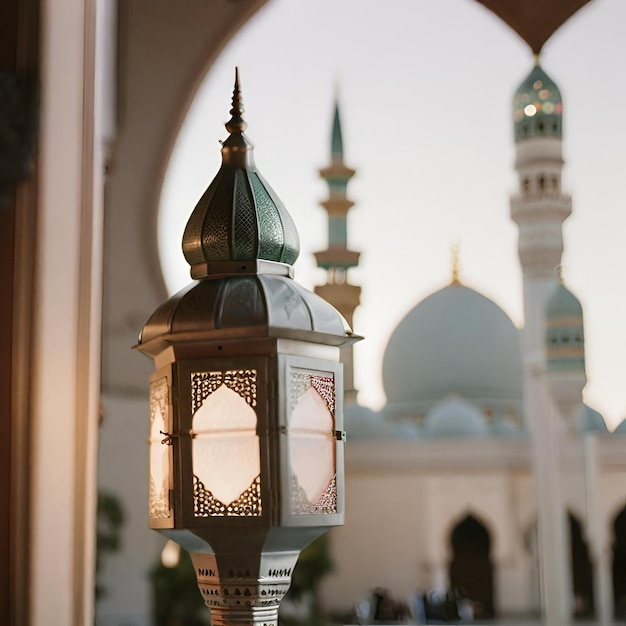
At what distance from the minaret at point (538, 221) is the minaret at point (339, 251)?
4.74 ft

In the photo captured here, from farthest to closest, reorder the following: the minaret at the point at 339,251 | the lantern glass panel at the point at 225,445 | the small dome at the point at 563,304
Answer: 1. the minaret at the point at 339,251
2. the small dome at the point at 563,304
3. the lantern glass panel at the point at 225,445

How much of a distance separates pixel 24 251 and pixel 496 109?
895cm

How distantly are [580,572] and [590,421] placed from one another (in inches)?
50.2

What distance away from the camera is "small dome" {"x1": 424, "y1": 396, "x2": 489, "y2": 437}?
29.0ft

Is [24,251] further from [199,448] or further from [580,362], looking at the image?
[580,362]

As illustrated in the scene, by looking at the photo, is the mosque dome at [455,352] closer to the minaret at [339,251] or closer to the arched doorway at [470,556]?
the minaret at [339,251]

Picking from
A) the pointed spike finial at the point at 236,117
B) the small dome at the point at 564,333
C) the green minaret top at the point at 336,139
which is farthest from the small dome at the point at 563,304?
the pointed spike finial at the point at 236,117

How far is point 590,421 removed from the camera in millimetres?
8375

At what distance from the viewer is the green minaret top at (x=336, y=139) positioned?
31.4ft

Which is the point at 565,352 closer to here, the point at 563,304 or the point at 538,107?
the point at 563,304

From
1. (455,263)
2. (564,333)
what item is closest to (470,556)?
(564,333)

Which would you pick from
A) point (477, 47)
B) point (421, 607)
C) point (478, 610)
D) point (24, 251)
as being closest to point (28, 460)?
point (24, 251)

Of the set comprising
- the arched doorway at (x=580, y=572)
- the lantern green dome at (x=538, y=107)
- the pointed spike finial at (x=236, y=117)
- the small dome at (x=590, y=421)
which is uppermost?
the lantern green dome at (x=538, y=107)

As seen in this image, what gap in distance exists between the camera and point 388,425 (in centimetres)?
916
